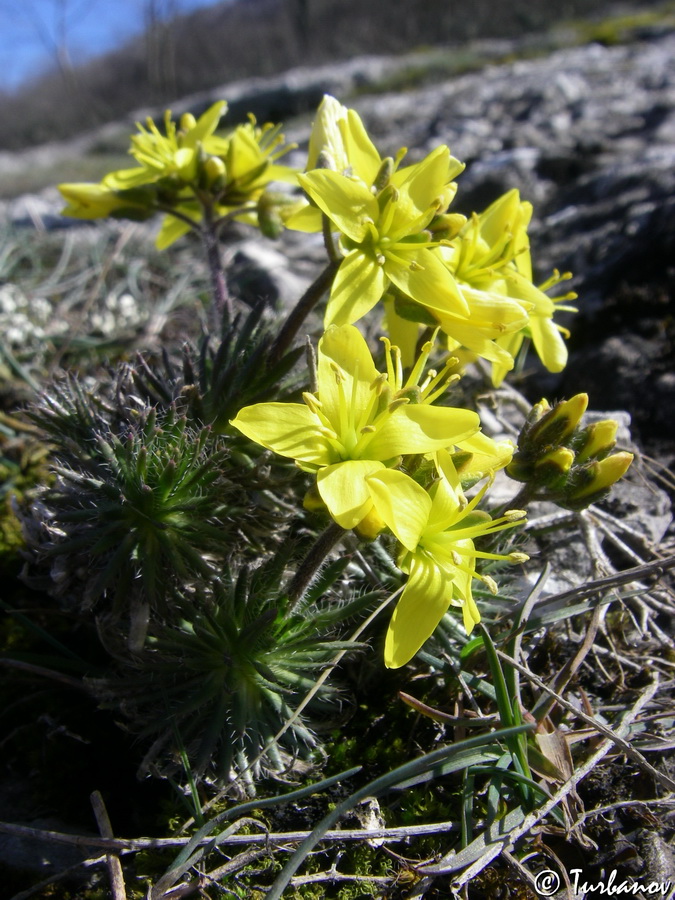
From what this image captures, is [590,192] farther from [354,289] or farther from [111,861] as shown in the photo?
[111,861]

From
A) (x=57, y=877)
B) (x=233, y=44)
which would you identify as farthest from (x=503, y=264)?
(x=233, y=44)

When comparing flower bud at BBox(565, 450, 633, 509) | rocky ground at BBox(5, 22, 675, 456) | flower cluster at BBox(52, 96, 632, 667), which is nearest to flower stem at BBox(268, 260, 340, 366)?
flower cluster at BBox(52, 96, 632, 667)

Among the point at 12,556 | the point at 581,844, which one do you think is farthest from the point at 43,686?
the point at 581,844

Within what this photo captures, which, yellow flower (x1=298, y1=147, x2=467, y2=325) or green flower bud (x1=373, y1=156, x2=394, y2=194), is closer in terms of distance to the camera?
yellow flower (x1=298, y1=147, x2=467, y2=325)

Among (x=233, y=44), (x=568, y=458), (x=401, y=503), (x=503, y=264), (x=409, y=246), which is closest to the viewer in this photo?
(x=401, y=503)

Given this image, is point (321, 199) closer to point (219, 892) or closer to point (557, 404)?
point (557, 404)

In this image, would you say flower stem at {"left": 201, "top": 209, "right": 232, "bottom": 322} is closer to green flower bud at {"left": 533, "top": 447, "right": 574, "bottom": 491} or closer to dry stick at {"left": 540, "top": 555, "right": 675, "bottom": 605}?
green flower bud at {"left": 533, "top": 447, "right": 574, "bottom": 491}

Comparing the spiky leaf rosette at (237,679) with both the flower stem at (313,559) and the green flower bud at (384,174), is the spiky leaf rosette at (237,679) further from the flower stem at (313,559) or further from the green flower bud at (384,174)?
the green flower bud at (384,174)
